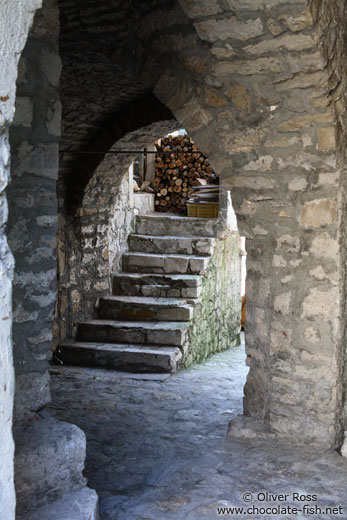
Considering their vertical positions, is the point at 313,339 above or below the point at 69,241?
below

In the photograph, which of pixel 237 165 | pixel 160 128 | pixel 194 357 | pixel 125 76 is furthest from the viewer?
pixel 194 357

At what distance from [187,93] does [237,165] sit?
55 cm

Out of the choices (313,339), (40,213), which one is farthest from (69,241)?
(40,213)

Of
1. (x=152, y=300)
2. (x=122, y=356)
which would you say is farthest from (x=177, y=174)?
(x=122, y=356)

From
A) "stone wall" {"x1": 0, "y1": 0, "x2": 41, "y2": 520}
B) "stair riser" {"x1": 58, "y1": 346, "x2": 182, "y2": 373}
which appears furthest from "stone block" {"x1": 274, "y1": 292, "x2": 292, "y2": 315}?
"stair riser" {"x1": 58, "y1": 346, "x2": 182, "y2": 373}

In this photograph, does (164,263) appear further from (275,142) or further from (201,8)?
(201,8)

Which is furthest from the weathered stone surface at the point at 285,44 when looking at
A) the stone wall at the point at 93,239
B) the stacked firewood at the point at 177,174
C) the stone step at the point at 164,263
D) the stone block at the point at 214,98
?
the stacked firewood at the point at 177,174

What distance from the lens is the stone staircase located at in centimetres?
613

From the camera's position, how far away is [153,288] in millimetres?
6922

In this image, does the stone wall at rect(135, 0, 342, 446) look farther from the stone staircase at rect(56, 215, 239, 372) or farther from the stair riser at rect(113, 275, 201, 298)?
the stair riser at rect(113, 275, 201, 298)

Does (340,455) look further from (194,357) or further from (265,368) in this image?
(194,357)

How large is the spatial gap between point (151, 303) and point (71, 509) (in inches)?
182

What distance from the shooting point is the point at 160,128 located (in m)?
6.23

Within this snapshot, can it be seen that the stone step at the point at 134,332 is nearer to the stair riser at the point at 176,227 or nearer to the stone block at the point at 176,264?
the stone block at the point at 176,264
